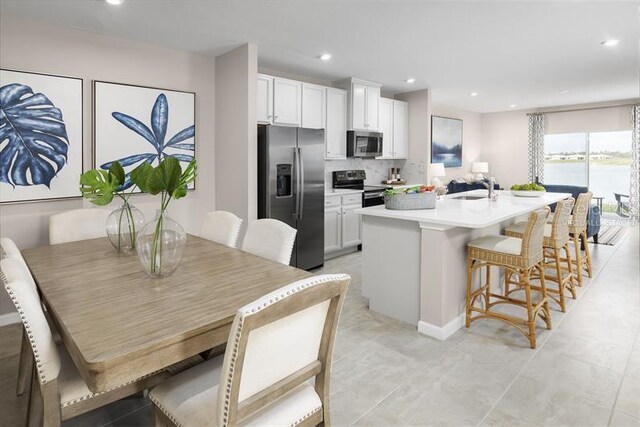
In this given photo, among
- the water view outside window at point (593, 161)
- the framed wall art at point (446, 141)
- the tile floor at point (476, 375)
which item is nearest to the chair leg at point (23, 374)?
the tile floor at point (476, 375)

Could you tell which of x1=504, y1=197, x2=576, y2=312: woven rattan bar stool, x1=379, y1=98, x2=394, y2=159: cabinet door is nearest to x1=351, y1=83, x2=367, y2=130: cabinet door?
x1=379, y1=98, x2=394, y2=159: cabinet door

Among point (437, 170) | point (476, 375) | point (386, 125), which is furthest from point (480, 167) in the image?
point (476, 375)

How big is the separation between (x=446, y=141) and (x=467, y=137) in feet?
3.91

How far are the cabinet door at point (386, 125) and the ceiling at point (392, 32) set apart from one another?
734mm

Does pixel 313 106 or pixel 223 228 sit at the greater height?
pixel 313 106

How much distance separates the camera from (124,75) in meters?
3.73

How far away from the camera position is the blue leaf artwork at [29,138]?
315 centimetres

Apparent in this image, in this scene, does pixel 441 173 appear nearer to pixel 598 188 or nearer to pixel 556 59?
pixel 556 59

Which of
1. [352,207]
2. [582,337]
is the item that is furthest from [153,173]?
[352,207]

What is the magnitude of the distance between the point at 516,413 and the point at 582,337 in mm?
1264

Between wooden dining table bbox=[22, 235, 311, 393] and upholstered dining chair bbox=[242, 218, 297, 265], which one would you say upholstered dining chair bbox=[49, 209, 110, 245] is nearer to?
wooden dining table bbox=[22, 235, 311, 393]

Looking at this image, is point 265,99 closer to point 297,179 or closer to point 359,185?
point 297,179

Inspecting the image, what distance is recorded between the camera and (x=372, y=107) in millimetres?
5840

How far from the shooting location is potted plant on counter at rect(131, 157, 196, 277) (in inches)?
69.0
